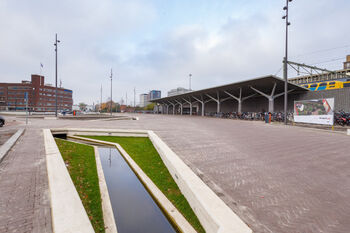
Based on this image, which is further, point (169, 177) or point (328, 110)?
point (328, 110)

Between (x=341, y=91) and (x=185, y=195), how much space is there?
89.3 ft

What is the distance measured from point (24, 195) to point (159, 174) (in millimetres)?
2888

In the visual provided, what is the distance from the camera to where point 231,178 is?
→ 3.98 metres

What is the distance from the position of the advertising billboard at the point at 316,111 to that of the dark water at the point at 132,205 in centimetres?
1677

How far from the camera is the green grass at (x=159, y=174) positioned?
2.96 meters

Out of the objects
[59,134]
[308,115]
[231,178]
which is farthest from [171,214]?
[308,115]

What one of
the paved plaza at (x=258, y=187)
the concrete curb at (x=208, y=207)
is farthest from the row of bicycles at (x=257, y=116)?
the concrete curb at (x=208, y=207)

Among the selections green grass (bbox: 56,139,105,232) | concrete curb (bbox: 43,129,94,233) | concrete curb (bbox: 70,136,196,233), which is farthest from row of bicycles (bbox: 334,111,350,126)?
concrete curb (bbox: 43,129,94,233)

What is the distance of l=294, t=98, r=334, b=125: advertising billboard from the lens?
13688 mm

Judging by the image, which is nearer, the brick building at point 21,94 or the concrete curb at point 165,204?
the concrete curb at point 165,204

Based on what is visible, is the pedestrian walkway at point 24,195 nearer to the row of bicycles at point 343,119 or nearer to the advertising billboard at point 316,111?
the advertising billboard at point 316,111

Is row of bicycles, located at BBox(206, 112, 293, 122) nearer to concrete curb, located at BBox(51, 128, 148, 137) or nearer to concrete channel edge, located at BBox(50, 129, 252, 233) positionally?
concrete curb, located at BBox(51, 128, 148, 137)

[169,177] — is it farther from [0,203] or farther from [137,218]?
[0,203]

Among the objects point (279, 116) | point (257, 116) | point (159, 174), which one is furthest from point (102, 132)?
point (257, 116)
